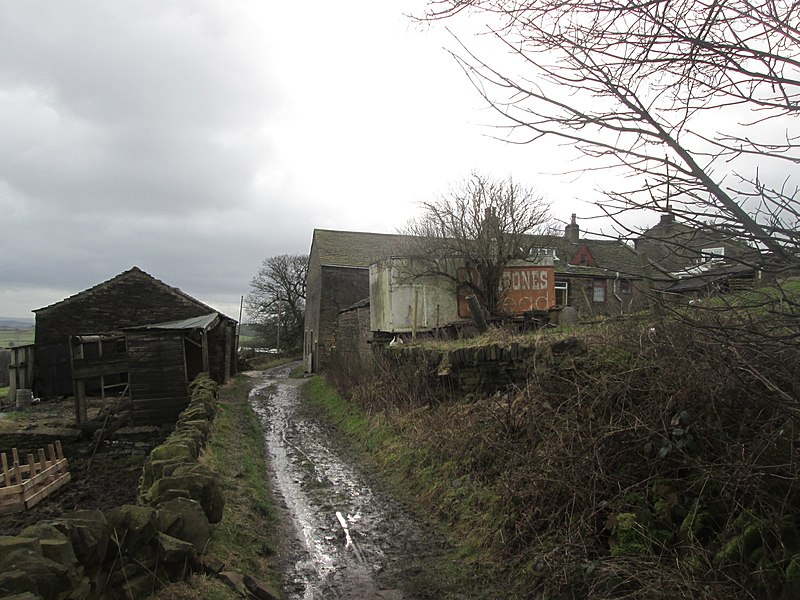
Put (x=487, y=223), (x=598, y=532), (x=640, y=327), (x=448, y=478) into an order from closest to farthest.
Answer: (x=598, y=532) < (x=640, y=327) < (x=448, y=478) < (x=487, y=223)

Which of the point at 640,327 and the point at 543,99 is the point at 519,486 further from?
the point at 543,99

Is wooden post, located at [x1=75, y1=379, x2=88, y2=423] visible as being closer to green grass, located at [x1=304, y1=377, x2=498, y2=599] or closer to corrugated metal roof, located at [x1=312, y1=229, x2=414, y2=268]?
green grass, located at [x1=304, y1=377, x2=498, y2=599]

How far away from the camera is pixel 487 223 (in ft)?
55.6

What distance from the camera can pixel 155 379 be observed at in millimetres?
15125

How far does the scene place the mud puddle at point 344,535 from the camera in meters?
5.30

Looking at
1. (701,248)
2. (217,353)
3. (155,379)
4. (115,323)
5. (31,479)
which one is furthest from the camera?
(115,323)

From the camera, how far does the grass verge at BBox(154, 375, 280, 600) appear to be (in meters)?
4.44

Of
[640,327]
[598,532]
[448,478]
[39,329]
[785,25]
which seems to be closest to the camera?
[785,25]

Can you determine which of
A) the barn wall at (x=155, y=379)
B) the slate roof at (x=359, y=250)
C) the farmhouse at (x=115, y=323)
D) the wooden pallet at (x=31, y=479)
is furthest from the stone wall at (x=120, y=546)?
the slate roof at (x=359, y=250)

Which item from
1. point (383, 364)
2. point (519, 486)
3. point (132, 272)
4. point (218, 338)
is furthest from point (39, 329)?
point (519, 486)

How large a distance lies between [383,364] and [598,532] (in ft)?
30.9

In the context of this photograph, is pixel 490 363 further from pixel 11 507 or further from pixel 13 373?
pixel 13 373

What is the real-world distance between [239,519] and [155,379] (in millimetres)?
9743

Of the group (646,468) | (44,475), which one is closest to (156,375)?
(44,475)
